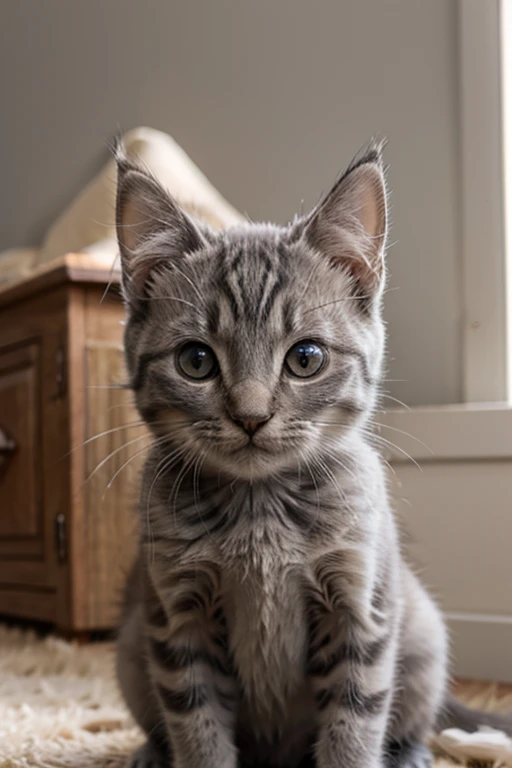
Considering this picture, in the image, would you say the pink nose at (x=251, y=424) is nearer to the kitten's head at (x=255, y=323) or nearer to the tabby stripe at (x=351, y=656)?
the kitten's head at (x=255, y=323)

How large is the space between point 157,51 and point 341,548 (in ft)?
6.64

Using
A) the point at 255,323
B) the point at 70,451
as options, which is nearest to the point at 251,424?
the point at 255,323

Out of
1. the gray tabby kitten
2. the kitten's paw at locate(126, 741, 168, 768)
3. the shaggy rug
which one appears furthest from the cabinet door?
the gray tabby kitten

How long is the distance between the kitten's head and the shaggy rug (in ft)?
1.64

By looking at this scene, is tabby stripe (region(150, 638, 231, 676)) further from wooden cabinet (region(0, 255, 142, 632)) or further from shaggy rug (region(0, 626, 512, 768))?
wooden cabinet (region(0, 255, 142, 632))

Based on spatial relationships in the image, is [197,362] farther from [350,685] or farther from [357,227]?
[350,685]

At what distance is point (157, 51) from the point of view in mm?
2537

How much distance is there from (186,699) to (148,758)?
0.18 metres

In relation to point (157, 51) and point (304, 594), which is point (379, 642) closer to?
point (304, 594)

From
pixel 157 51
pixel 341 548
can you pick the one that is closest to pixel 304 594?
pixel 341 548

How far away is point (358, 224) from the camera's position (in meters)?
0.98

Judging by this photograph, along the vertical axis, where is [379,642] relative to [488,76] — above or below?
below

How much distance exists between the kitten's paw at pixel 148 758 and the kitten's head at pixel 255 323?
0.41 m

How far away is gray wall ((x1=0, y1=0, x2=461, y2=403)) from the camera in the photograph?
1.86 metres
